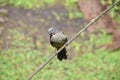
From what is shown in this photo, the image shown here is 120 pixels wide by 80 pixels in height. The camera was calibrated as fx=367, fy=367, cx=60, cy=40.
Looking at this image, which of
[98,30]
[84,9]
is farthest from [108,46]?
[84,9]

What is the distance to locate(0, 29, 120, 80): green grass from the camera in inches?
381

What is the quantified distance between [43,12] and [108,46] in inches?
102

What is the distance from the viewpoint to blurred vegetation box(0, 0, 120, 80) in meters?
9.70

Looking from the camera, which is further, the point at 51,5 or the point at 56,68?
the point at 51,5

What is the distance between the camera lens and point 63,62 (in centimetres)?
1042

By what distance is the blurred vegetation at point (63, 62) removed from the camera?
31.8 feet

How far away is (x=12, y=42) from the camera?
35.3 ft

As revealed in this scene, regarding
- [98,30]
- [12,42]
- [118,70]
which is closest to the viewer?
[118,70]

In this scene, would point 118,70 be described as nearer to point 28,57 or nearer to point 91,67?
point 91,67

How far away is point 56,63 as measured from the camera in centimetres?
1025

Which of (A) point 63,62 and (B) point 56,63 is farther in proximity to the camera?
(A) point 63,62

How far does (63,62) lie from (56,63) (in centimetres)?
26

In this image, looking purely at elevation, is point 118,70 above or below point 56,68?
below

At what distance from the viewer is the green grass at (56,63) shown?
968 cm
